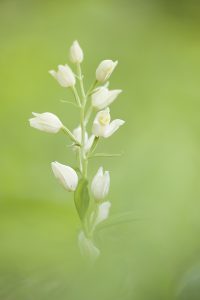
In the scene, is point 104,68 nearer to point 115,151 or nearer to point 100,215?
point 100,215

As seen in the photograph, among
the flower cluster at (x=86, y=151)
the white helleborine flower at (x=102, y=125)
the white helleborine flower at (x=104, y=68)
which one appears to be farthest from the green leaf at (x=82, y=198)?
the white helleborine flower at (x=104, y=68)

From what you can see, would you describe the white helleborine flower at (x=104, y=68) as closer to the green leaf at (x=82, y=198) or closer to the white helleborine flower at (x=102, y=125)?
the white helleborine flower at (x=102, y=125)

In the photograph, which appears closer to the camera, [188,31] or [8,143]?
[8,143]

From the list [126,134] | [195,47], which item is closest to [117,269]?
[126,134]

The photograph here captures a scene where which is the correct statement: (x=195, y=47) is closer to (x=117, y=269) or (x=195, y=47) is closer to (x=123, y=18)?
(x=123, y=18)

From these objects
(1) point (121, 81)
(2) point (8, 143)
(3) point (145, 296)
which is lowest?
(2) point (8, 143)

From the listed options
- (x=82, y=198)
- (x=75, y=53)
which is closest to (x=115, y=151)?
(x=75, y=53)

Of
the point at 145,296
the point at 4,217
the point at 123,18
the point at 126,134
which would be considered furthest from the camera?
the point at 123,18
